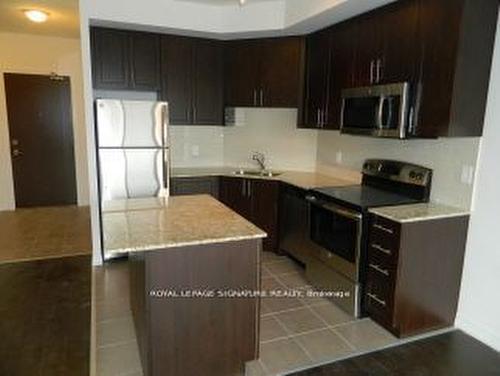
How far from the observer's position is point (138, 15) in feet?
11.8

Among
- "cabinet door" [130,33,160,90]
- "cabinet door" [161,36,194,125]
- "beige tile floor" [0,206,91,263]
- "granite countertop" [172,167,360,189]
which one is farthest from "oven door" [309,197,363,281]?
"beige tile floor" [0,206,91,263]

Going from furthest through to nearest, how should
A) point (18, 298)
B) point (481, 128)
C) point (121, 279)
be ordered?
point (121, 279)
point (18, 298)
point (481, 128)

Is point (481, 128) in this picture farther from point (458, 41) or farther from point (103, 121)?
point (103, 121)

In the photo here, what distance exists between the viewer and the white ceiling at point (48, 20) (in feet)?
13.1

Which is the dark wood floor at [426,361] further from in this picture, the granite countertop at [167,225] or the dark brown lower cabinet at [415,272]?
the granite countertop at [167,225]

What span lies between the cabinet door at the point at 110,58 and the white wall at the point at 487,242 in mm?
3300

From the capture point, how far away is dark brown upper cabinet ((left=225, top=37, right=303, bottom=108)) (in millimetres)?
3945

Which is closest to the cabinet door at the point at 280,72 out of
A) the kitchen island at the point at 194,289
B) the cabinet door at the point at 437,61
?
the cabinet door at the point at 437,61

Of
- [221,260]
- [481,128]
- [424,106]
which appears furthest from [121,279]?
[481,128]

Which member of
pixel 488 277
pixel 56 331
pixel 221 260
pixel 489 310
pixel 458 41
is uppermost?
pixel 458 41

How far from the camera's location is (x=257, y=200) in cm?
398

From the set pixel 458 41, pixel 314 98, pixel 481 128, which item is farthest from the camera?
pixel 314 98

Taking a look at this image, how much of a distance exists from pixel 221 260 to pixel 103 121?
2327mm

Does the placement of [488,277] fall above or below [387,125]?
below
